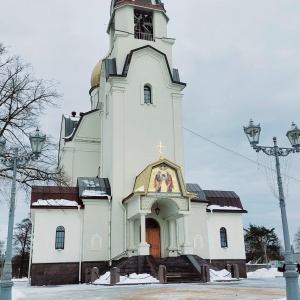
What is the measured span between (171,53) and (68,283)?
16.7 m

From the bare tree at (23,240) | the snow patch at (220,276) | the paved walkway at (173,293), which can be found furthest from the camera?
the bare tree at (23,240)

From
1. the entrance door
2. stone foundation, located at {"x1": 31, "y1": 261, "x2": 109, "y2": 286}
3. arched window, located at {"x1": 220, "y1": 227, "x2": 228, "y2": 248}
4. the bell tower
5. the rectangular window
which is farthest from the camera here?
the rectangular window

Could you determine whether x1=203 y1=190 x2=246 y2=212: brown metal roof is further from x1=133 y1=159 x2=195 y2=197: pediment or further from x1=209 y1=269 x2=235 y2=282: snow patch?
x1=209 y1=269 x2=235 y2=282: snow patch

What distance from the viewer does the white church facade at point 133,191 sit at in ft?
75.9

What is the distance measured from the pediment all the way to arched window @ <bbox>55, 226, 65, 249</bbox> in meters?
4.93

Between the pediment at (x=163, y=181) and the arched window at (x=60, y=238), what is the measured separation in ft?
16.2

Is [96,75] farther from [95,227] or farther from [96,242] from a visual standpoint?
[96,242]

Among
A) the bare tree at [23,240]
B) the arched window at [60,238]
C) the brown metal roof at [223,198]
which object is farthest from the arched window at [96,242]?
the bare tree at [23,240]

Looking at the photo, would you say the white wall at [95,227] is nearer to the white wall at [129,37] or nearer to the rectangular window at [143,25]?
the white wall at [129,37]

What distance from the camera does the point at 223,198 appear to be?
2831 centimetres

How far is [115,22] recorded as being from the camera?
29.1 m

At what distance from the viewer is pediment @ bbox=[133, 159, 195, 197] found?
22.7 metres

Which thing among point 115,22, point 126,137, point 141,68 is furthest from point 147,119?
point 115,22

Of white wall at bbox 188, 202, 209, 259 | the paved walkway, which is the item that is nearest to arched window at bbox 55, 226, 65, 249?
the paved walkway
